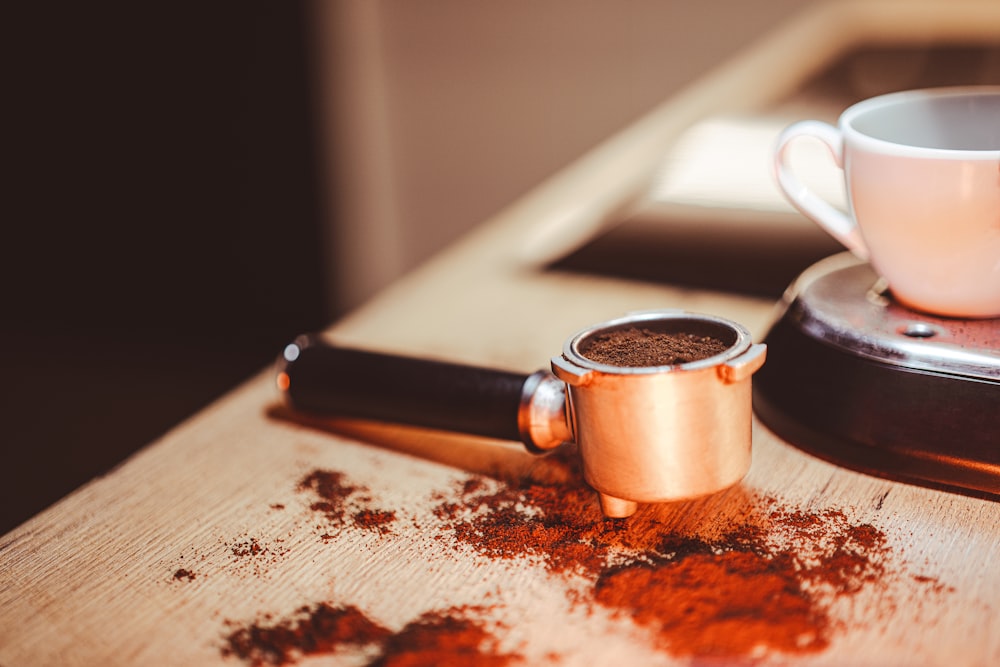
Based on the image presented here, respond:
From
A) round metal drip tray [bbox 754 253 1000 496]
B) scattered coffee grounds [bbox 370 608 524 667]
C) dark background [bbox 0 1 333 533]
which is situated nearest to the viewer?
scattered coffee grounds [bbox 370 608 524 667]

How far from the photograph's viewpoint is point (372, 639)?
1.69 feet

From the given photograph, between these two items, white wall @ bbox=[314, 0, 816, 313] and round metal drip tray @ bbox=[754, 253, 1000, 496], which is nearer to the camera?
round metal drip tray @ bbox=[754, 253, 1000, 496]

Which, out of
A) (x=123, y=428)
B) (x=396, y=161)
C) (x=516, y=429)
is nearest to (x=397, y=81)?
(x=396, y=161)

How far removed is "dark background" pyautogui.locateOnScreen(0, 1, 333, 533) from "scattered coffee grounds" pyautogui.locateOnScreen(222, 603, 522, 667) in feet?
6.74

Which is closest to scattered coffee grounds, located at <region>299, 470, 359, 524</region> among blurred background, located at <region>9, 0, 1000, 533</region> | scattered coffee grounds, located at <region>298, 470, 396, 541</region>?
scattered coffee grounds, located at <region>298, 470, 396, 541</region>

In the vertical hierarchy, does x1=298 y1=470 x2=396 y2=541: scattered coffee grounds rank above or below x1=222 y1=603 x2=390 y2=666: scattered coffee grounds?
below

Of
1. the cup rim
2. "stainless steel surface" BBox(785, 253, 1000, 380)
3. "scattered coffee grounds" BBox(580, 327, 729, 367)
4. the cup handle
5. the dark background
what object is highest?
the cup rim

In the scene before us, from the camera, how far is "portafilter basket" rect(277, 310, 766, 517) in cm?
54

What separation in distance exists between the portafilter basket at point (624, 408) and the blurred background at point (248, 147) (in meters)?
1.90

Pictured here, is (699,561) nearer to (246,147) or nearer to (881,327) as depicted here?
(881,327)

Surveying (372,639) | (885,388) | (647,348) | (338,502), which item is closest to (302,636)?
(372,639)

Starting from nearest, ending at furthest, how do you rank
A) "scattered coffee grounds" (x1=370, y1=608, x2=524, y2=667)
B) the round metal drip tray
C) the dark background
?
"scattered coffee grounds" (x1=370, y1=608, x2=524, y2=667)
the round metal drip tray
the dark background

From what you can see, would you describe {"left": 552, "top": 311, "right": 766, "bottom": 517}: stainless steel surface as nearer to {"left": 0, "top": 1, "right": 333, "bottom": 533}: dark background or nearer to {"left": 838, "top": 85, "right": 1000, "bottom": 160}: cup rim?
{"left": 838, "top": 85, "right": 1000, "bottom": 160}: cup rim

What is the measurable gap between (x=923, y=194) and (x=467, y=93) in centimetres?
239
